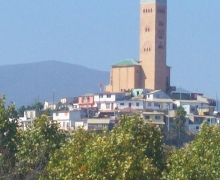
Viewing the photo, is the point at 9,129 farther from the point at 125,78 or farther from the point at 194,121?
the point at 125,78

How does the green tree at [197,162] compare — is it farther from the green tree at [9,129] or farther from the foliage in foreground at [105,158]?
the green tree at [9,129]

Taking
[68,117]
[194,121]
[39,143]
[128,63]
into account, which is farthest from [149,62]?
[39,143]

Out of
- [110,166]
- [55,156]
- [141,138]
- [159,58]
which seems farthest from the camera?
[159,58]

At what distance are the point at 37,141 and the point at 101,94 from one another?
6775cm

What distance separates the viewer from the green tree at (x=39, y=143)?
35.2 metres

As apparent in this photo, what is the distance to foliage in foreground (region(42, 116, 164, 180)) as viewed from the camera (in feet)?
98.3

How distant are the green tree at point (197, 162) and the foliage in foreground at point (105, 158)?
0.73 m

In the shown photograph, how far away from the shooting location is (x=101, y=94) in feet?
342

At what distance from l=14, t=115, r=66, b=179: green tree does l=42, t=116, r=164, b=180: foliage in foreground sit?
3.86 feet

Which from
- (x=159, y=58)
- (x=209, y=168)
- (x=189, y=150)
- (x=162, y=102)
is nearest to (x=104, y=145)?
(x=209, y=168)

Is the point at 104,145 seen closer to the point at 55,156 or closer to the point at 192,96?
the point at 55,156

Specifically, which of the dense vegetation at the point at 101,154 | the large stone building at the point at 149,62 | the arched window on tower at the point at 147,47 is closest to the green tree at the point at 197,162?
the dense vegetation at the point at 101,154

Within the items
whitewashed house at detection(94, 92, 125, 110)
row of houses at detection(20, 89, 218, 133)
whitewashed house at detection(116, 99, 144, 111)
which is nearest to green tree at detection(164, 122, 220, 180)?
row of houses at detection(20, 89, 218, 133)

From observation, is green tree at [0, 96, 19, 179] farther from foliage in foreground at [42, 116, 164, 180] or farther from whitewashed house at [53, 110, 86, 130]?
whitewashed house at [53, 110, 86, 130]
